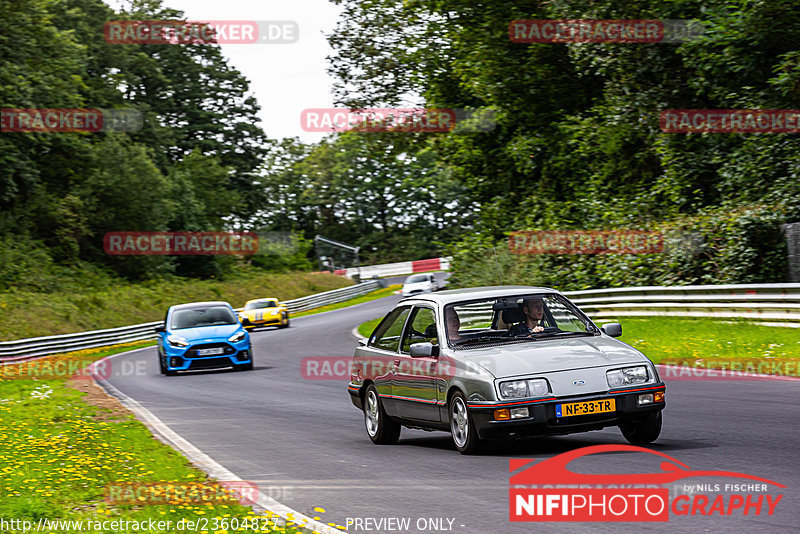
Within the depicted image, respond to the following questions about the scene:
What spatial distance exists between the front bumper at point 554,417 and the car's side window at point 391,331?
2.09m

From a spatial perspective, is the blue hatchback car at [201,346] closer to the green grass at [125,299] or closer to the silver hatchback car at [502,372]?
the silver hatchback car at [502,372]

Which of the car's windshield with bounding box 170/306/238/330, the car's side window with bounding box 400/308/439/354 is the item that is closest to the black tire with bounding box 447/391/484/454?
the car's side window with bounding box 400/308/439/354

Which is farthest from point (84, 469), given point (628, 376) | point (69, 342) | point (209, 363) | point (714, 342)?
point (69, 342)

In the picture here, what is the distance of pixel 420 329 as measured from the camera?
10016mm

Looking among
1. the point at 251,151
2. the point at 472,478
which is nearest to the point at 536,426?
the point at 472,478

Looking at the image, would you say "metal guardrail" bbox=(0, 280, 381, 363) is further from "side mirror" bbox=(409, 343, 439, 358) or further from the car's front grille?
"side mirror" bbox=(409, 343, 439, 358)

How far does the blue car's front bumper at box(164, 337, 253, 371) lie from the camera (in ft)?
74.4

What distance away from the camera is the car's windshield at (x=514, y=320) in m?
9.37

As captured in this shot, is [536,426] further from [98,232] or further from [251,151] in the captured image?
[251,151]

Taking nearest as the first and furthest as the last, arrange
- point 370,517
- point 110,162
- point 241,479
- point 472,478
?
point 370,517, point 472,478, point 241,479, point 110,162

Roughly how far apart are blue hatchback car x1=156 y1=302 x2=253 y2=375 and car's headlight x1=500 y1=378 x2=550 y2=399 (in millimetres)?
15227

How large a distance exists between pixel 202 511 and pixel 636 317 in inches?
759

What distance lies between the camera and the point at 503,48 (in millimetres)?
33906

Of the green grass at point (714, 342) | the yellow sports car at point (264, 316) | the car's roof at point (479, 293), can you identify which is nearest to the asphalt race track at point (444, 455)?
the car's roof at point (479, 293)
